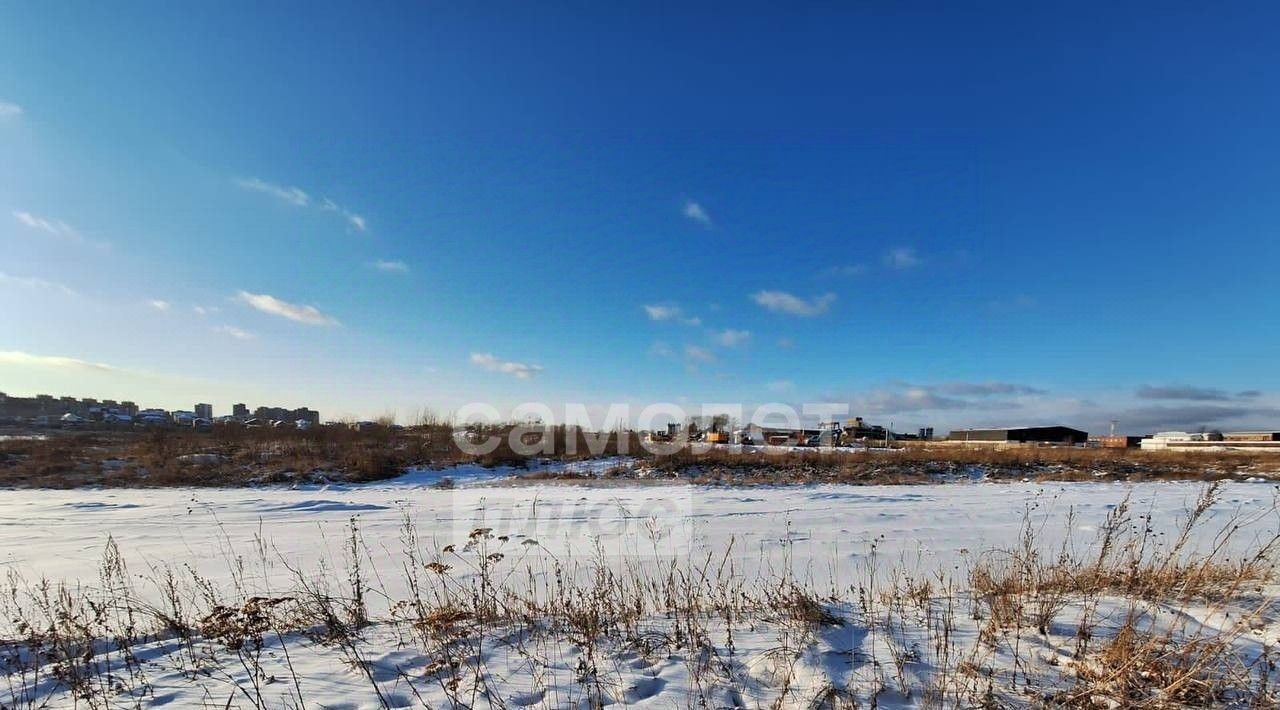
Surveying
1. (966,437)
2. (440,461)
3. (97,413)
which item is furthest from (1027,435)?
→ (97,413)

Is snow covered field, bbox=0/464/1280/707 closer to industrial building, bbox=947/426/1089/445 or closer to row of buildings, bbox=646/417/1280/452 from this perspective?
row of buildings, bbox=646/417/1280/452

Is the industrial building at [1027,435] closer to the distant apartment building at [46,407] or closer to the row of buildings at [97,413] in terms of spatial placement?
the row of buildings at [97,413]

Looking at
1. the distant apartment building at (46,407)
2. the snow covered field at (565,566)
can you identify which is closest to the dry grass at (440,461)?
the snow covered field at (565,566)

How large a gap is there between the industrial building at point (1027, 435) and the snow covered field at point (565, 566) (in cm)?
4378

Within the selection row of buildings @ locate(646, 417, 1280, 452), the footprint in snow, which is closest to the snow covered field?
the footprint in snow

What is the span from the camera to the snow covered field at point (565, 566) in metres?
3.21

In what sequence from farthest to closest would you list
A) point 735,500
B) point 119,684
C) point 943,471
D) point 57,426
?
point 57,426 → point 943,471 → point 735,500 → point 119,684

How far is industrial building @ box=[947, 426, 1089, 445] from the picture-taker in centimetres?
5469

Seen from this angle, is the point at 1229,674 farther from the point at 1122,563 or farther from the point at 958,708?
the point at 1122,563

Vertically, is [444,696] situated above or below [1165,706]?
below

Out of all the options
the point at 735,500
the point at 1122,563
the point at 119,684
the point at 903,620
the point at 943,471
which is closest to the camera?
the point at 119,684

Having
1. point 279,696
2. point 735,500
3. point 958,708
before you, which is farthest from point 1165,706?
point 735,500

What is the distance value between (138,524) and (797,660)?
40.6 feet

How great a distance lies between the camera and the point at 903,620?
13.6 feet
